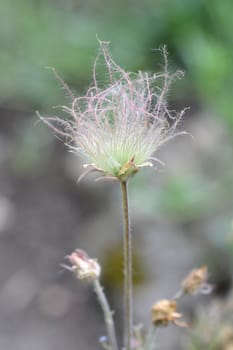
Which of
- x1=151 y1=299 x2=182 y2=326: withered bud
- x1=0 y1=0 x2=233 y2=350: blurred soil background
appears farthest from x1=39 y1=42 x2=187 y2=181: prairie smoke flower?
x1=0 y1=0 x2=233 y2=350: blurred soil background

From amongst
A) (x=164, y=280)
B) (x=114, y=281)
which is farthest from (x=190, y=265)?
(x=114, y=281)

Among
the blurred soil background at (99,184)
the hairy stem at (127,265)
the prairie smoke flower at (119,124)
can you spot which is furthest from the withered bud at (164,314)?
the blurred soil background at (99,184)

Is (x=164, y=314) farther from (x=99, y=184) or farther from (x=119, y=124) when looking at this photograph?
(x=99, y=184)

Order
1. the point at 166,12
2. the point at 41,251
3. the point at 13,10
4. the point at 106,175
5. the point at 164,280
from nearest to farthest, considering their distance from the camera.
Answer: the point at 106,175 < the point at 164,280 < the point at 41,251 < the point at 166,12 < the point at 13,10

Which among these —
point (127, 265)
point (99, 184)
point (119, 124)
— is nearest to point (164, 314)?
point (127, 265)

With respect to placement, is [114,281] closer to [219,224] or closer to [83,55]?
[219,224]

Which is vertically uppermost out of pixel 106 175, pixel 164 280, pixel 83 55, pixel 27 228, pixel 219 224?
pixel 83 55

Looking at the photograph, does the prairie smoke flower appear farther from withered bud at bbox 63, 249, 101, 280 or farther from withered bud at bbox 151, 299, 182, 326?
withered bud at bbox 151, 299, 182, 326

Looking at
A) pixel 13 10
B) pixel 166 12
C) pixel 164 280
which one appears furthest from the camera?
pixel 13 10
